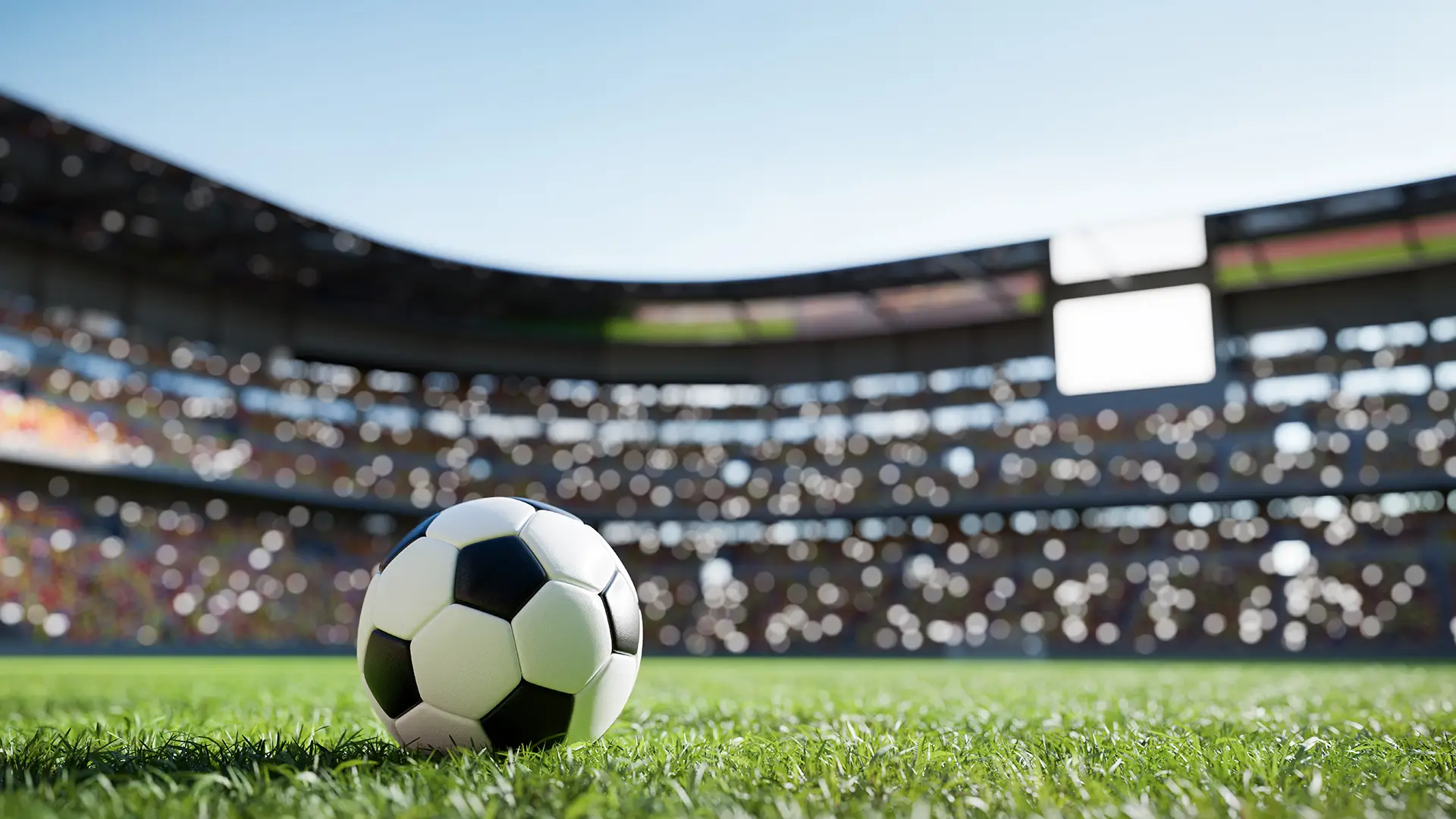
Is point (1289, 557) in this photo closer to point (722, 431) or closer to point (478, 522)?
point (722, 431)

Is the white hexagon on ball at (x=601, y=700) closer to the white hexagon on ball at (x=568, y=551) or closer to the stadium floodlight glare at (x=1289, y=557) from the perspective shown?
the white hexagon on ball at (x=568, y=551)

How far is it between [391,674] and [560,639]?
1.90 feet

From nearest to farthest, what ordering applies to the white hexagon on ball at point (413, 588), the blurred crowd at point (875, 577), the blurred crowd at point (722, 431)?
the white hexagon on ball at point (413, 588)
the blurred crowd at point (875, 577)
the blurred crowd at point (722, 431)

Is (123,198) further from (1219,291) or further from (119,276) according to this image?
(1219,291)

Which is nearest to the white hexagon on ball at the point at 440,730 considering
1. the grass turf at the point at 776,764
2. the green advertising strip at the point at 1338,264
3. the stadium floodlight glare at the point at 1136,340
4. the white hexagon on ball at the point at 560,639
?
the grass turf at the point at 776,764

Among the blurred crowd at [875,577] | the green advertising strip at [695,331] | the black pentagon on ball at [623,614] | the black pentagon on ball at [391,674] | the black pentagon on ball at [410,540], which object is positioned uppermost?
the green advertising strip at [695,331]

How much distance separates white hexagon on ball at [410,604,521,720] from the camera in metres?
3.37

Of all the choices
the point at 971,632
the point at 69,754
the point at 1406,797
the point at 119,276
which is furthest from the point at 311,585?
the point at 1406,797

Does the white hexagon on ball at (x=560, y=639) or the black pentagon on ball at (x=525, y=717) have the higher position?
the white hexagon on ball at (x=560, y=639)

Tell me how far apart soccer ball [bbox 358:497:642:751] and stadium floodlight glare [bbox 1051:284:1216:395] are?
24955 millimetres

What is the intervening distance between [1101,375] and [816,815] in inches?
1024

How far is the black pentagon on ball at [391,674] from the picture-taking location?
3.44 m

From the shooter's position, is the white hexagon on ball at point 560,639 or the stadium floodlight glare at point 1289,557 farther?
the stadium floodlight glare at point 1289,557

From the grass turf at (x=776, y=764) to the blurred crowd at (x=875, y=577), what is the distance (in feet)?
71.0
